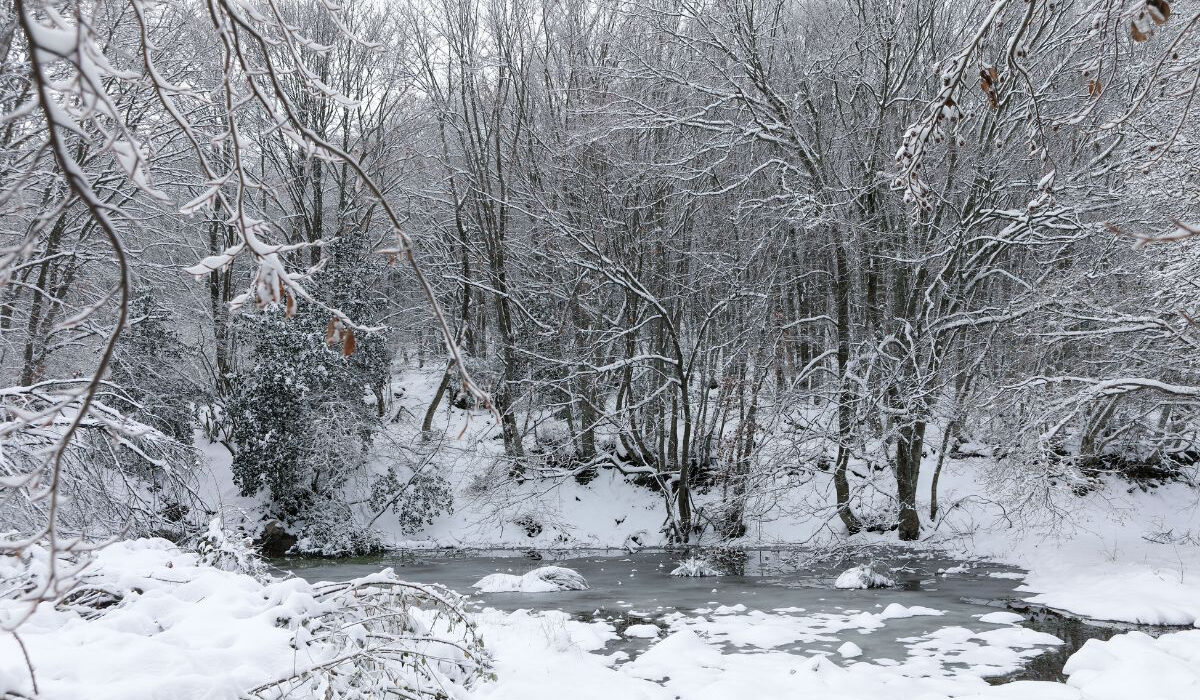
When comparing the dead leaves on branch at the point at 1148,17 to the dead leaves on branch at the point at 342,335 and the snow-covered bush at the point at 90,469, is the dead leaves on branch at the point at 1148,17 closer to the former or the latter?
the dead leaves on branch at the point at 342,335

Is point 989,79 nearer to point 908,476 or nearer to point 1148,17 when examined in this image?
point 1148,17

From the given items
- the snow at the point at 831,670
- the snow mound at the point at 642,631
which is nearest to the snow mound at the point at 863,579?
the snow at the point at 831,670

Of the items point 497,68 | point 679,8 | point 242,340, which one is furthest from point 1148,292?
point 242,340

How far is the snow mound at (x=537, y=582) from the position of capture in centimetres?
1215

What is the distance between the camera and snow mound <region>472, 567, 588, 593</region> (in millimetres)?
12148

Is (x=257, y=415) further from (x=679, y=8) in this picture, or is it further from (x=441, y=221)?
(x=679, y=8)

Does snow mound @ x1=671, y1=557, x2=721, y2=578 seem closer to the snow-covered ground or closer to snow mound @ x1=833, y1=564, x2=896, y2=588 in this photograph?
snow mound @ x1=833, y1=564, x2=896, y2=588

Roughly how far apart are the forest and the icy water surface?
14.9 inches

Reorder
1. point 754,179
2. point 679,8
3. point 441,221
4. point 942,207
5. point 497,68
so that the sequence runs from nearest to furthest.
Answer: point 942,207
point 679,8
point 754,179
point 497,68
point 441,221

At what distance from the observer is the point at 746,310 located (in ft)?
59.5

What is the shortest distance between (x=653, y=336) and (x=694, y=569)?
25.9ft

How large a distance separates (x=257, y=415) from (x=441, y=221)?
33.4 ft

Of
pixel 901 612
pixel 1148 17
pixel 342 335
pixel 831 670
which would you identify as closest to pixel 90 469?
pixel 831 670

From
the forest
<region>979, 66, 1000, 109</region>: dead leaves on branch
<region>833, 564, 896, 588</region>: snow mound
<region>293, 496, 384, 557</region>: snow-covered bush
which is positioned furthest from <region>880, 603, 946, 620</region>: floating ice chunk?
<region>293, 496, 384, 557</region>: snow-covered bush
